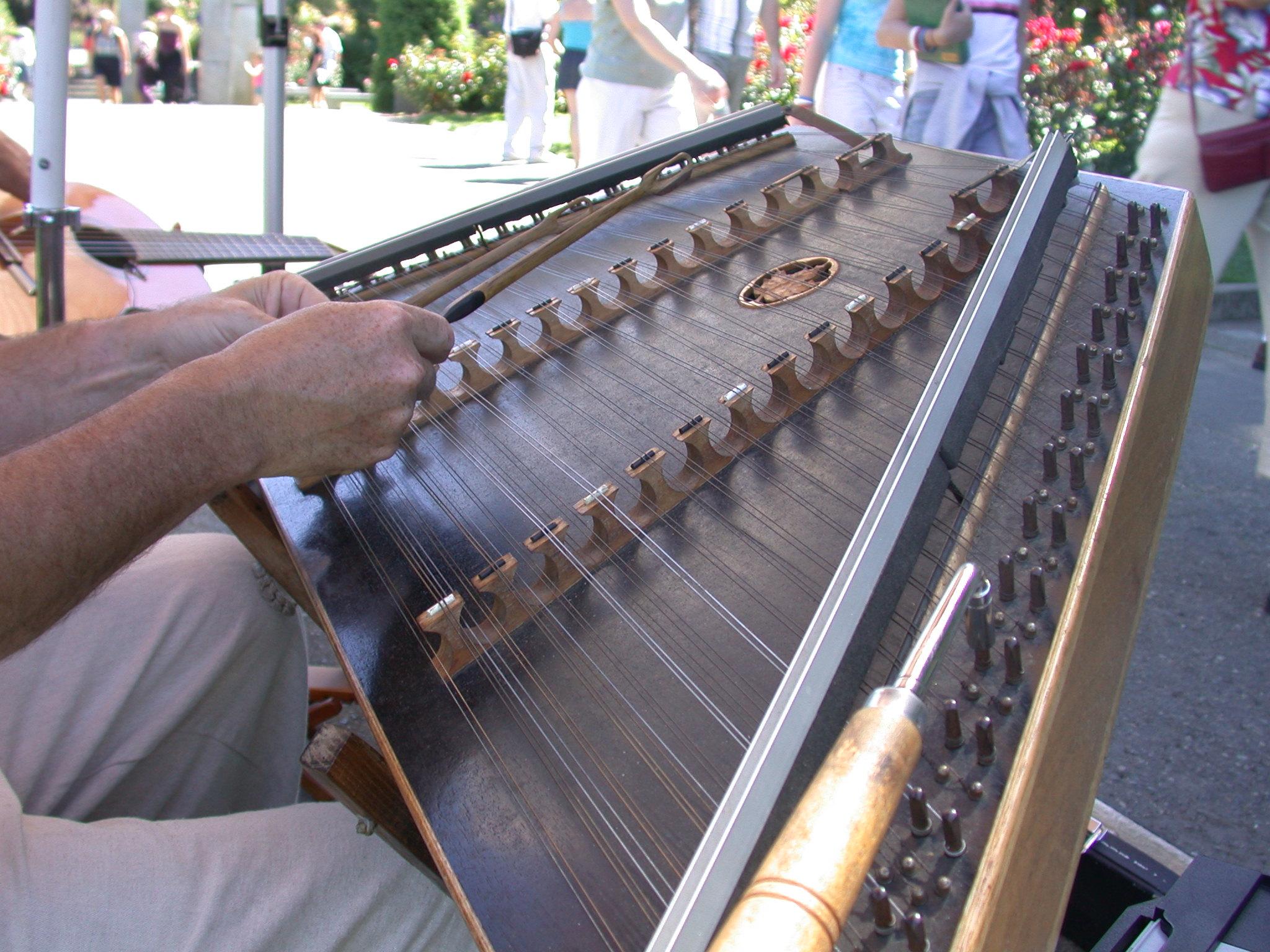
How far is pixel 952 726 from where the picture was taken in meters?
0.80

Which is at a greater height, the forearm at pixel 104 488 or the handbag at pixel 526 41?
the handbag at pixel 526 41

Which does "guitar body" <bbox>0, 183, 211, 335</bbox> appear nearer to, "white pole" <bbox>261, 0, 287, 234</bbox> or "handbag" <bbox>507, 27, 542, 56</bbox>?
"white pole" <bbox>261, 0, 287, 234</bbox>

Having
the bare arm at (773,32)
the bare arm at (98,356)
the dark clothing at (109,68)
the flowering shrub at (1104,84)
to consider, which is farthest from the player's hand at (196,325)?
the dark clothing at (109,68)

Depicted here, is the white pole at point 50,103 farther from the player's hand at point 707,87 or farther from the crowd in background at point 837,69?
the player's hand at point 707,87

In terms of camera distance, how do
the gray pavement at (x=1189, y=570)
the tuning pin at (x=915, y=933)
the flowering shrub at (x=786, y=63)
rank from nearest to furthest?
1. the tuning pin at (x=915, y=933)
2. the gray pavement at (x=1189, y=570)
3. the flowering shrub at (x=786, y=63)

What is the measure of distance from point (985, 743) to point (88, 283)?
107 inches

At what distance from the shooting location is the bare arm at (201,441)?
0.94 meters

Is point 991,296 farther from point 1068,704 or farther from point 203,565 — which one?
point 203,565

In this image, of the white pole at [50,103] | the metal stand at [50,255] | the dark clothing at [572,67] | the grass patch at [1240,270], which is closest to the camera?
the white pole at [50,103]

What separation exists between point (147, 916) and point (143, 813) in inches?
20.4

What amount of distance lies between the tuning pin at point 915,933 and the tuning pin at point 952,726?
16 centimetres

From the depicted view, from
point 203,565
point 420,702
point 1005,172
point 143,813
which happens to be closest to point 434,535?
point 420,702

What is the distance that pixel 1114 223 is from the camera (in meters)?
1.55

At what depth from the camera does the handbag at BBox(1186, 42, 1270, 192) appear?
8.87ft
